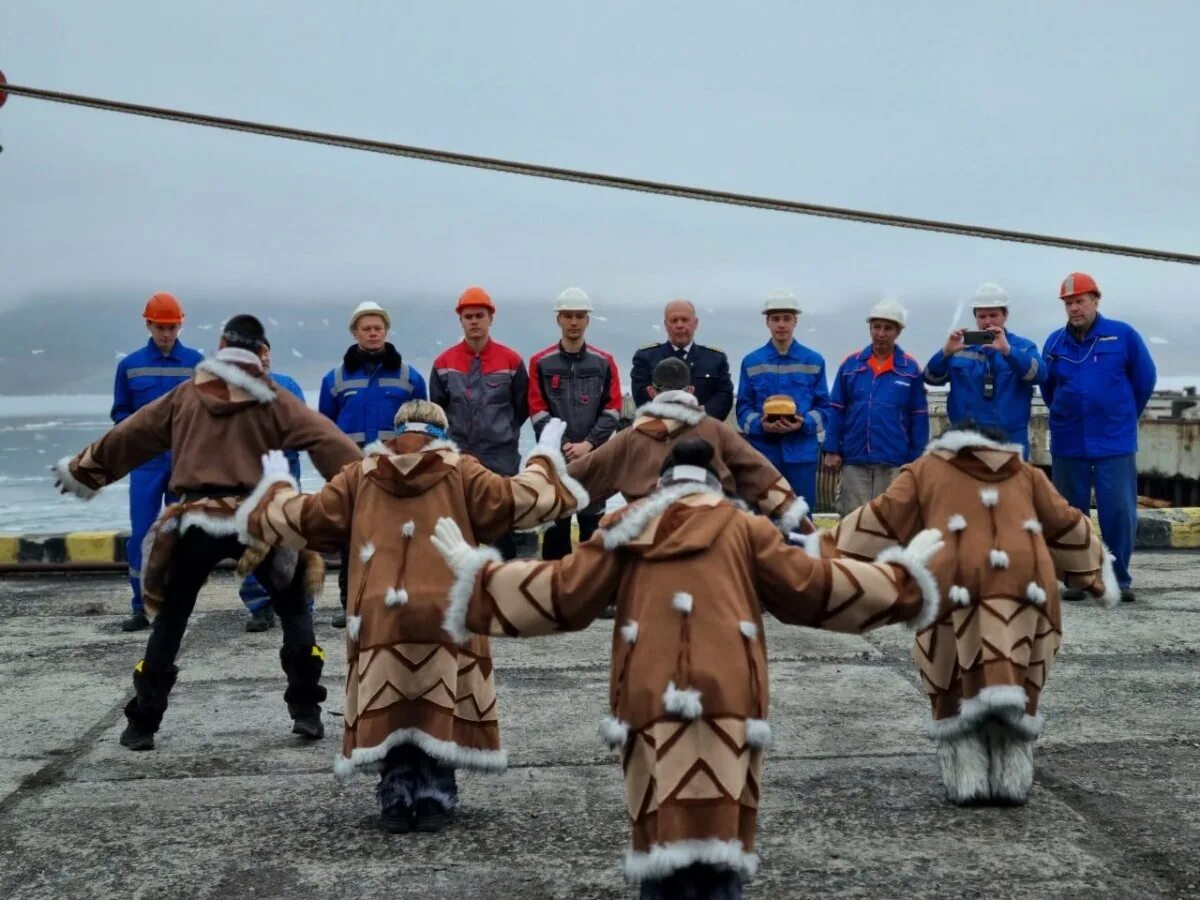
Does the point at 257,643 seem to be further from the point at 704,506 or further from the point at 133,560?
the point at 704,506

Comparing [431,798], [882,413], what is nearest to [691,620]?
[431,798]

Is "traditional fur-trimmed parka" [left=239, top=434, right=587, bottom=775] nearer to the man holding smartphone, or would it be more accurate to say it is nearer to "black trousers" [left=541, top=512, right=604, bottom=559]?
"black trousers" [left=541, top=512, right=604, bottom=559]

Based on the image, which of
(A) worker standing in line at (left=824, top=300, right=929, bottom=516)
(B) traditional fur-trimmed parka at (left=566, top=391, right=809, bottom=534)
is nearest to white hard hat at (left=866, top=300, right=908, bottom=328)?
(A) worker standing in line at (left=824, top=300, right=929, bottom=516)

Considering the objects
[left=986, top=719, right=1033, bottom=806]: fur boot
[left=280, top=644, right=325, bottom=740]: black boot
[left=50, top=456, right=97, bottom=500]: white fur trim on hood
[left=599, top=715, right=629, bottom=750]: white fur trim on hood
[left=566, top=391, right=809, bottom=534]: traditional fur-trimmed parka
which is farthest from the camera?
[left=566, top=391, right=809, bottom=534]: traditional fur-trimmed parka

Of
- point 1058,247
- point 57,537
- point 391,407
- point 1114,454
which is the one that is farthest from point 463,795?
point 57,537

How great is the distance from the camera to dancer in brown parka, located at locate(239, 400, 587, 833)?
14.1 ft

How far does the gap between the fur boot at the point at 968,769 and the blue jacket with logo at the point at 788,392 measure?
3.64 meters

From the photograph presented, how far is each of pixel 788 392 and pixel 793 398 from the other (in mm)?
51

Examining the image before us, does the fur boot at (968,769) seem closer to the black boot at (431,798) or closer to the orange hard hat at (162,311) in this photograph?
the black boot at (431,798)

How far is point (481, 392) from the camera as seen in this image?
772cm

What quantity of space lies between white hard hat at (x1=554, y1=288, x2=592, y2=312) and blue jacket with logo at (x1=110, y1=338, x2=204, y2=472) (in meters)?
2.16

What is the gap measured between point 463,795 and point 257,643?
3.05m

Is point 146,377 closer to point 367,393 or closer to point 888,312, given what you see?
point 367,393

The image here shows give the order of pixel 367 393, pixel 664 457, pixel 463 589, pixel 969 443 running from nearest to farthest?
pixel 463 589 → pixel 969 443 → pixel 664 457 → pixel 367 393
